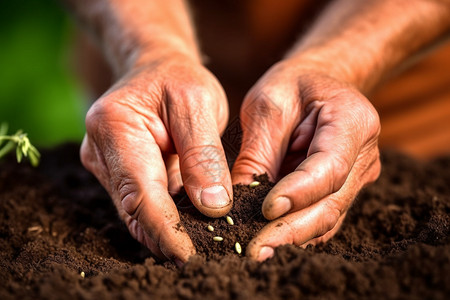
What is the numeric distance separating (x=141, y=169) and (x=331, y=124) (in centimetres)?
66

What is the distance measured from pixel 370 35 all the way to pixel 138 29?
1.18 m

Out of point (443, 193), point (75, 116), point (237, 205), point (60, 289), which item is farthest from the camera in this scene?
point (75, 116)

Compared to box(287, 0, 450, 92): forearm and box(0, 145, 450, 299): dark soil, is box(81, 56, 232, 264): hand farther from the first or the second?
box(287, 0, 450, 92): forearm

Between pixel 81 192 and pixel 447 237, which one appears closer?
pixel 447 237

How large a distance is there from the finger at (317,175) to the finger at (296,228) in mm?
36

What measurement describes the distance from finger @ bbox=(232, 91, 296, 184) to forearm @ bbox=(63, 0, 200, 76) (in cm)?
55

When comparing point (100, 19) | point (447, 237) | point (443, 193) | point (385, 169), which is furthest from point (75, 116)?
point (447, 237)

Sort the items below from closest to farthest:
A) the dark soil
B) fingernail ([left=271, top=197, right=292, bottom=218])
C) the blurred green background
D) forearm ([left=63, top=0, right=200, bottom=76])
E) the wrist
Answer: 1. the dark soil
2. fingernail ([left=271, top=197, right=292, bottom=218])
3. the wrist
4. forearm ([left=63, top=0, right=200, bottom=76])
5. the blurred green background

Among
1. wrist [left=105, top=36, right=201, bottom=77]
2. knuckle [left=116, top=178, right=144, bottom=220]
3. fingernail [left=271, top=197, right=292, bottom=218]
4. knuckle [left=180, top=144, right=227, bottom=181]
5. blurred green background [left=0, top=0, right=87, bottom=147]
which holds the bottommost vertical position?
blurred green background [left=0, top=0, right=87, bottom=147]

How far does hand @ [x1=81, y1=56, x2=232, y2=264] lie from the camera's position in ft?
5.09

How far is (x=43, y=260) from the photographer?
1593mm

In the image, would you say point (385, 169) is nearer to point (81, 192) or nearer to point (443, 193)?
point (443, 193)

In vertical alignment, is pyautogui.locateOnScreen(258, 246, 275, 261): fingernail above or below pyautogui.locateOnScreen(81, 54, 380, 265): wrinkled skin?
below

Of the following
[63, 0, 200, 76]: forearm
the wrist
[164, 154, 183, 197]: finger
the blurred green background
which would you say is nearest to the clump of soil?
[164, 154, 183, 197]: finger
